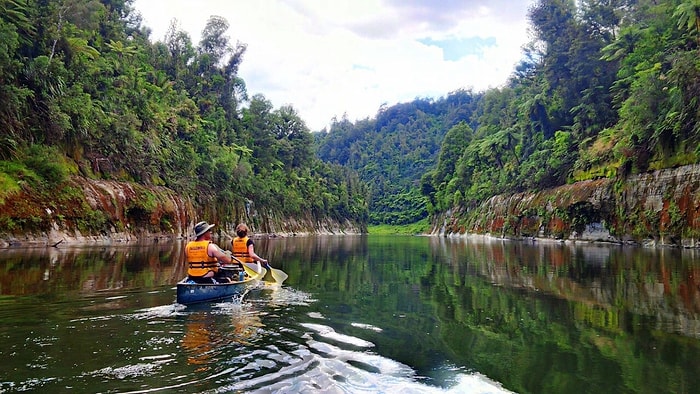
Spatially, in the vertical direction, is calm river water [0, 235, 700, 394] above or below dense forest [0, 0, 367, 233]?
below

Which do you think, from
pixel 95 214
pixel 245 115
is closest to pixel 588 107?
pixel 95 214

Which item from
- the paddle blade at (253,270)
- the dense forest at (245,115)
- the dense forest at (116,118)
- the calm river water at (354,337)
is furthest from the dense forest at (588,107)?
the dense forest at (116,118)

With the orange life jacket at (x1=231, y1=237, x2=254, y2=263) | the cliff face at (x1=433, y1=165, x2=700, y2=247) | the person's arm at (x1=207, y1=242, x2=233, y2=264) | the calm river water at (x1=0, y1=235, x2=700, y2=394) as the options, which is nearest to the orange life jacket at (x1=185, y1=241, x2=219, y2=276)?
the person's arm at (x1=207, y1=242, x2=233, y2=264)

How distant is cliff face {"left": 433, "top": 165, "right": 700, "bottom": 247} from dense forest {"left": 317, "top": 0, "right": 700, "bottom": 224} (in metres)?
1.08

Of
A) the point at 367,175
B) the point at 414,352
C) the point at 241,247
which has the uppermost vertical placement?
the point at 367,175

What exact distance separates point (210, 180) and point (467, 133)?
2201 inches

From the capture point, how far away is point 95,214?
27750 millimetres

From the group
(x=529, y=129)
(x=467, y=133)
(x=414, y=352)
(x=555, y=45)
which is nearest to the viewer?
(x=414, y=352)

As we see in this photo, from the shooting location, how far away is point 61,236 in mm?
25391

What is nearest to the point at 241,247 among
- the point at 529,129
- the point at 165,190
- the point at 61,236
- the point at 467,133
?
the point at 61,236

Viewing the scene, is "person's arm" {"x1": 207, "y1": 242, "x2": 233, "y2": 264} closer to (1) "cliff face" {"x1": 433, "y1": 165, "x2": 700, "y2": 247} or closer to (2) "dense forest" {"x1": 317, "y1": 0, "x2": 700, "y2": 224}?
(1) "cliff face" {"x1": 433, "y1": 165, "x2": 700, "y2": 247}

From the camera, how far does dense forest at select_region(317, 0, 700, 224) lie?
28.4 meters

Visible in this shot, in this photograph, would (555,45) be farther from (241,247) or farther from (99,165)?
(241,247)

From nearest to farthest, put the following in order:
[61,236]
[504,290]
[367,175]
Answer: [504,290]
[61,236]
[367,175]
